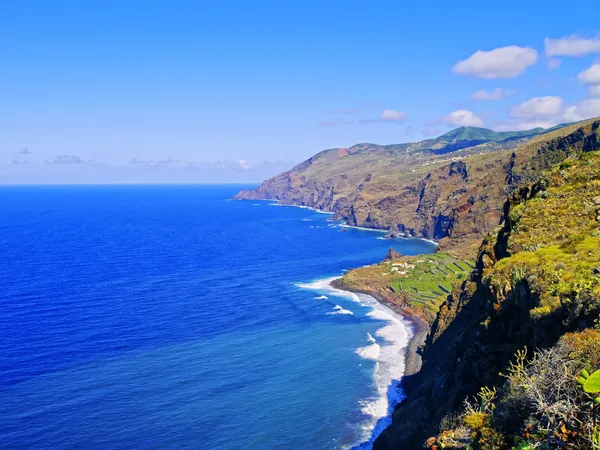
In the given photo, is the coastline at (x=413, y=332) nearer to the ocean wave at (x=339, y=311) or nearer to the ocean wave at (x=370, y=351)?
the ocean wave at (x=370, y=351)

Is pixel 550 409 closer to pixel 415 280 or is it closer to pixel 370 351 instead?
pixel 370 351

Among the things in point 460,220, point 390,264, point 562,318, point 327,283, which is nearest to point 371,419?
point 562,318

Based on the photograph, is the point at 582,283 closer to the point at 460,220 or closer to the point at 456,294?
the point at 456,294

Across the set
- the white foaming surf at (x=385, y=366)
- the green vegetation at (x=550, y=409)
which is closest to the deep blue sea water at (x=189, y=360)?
the white foaming surf at (x=385, y=366)

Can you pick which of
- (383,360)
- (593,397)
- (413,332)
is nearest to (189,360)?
(383,360)

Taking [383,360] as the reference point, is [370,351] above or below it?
above

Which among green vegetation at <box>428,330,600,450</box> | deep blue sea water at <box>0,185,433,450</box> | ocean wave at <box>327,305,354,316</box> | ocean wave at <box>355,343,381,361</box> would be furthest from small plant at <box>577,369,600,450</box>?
ocean wave at <box>327,305,354,316</box>

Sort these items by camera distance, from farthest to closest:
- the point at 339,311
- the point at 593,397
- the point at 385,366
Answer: the point at 339,311
the point at 385,366
the point at 593,397

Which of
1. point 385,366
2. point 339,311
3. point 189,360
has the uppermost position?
point 189,360
